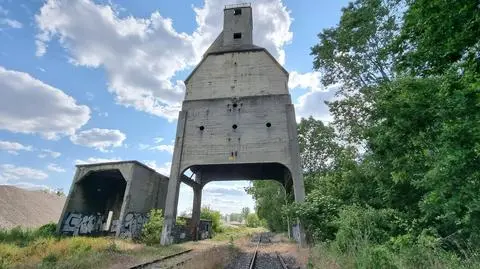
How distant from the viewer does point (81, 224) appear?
766 inches

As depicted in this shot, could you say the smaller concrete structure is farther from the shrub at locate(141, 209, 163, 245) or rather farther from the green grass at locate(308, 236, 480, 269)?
the green grass at locate(308, 236, 480, 269)

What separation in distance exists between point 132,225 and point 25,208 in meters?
23.4

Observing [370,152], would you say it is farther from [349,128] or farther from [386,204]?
[349,128]

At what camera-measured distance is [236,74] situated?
19203 millimetres

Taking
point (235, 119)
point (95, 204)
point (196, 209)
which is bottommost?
point (196, 209)

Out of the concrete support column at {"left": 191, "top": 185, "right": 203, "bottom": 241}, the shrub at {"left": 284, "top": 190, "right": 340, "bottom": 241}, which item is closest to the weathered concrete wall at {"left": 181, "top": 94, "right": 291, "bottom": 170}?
the shrub at {"left": 284, "top": 190, "right": 340, "bottom": 241}

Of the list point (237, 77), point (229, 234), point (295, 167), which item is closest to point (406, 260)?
point (295, 167)

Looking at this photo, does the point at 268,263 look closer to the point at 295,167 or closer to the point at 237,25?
the point at 295,167

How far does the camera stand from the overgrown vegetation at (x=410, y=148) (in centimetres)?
610

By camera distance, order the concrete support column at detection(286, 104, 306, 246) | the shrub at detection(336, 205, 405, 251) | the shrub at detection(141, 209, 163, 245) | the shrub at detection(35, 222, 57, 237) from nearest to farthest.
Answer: the shrub at detection(336, 205, 405, 251)
the concrete support column at detection(286, 104, 306, 246)
the shrub at detection(35, 222, 57, 237)
the shrub at detection(141, 209, 163, 245)

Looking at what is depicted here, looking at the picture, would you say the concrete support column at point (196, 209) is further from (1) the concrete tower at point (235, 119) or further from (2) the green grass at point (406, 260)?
(2) the green grass at point (406, 260)

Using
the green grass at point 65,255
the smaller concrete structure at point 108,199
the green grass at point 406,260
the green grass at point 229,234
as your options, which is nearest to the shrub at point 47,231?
the smaller concrete structure at point 108,199

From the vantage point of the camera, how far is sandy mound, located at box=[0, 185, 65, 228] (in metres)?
27.2

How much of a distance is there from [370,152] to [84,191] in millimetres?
20589
